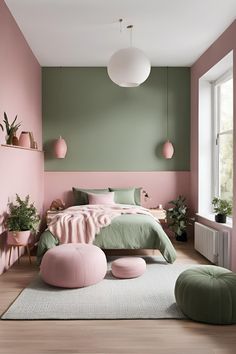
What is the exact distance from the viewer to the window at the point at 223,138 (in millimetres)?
5271

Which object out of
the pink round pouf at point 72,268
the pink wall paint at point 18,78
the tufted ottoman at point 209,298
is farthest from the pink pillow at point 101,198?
the tufted ottoman at point 209,298

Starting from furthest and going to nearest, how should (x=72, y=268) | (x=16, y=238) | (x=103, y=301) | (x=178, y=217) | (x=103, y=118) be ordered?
(x=103, y=118), (x=178, y=217), (x=16, y=238), (x=72, y=268), (x=103, y=301)

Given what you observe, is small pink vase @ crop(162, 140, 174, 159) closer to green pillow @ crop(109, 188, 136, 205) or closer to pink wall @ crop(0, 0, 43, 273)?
green pillow @ crop(109, 188, 136, 205)

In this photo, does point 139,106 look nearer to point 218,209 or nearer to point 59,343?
point 218,209

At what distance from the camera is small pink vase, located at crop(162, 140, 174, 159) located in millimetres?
6258

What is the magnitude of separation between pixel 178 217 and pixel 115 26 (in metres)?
3.02

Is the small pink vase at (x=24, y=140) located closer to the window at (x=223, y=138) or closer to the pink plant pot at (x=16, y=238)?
the pink plant pot at (x=16, y=238)

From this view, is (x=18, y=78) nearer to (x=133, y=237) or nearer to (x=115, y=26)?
(x=115, y=26)

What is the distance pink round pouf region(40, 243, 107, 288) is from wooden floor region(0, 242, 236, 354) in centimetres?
72

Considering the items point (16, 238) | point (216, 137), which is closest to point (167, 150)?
point (216, 137)

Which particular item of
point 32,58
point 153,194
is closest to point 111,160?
point 153,194

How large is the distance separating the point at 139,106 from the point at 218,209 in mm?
2485

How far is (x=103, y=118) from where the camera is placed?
6379 mm

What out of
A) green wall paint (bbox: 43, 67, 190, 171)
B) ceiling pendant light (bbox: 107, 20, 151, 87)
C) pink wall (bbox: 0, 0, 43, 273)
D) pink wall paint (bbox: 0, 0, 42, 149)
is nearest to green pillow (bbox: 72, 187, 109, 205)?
green wall paint (bbox: 43, 67, 190, 171)
